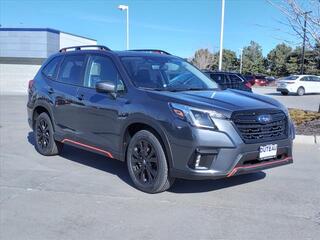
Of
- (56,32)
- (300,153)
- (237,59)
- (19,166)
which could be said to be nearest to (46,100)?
(19,166)

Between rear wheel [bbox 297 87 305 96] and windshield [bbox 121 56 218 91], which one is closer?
windshield [bbox 121 56 218 91]

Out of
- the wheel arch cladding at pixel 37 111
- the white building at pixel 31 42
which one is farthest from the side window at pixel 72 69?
the white building at pixel 31 42

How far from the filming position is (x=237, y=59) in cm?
10175

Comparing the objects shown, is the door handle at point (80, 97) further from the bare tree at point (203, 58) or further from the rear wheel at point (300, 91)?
the bare tree at point (203, 58)

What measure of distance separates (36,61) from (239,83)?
58.9 feet

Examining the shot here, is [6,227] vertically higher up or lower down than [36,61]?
lower down

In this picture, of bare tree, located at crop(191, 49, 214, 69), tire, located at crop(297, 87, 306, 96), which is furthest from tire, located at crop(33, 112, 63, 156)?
bare tree, located at crop(191, 49, 214, 69)

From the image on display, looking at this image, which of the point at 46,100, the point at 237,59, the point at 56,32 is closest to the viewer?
the point at 46,100

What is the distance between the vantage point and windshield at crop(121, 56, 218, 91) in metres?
6.04

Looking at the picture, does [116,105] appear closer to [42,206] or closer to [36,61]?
[42,206]

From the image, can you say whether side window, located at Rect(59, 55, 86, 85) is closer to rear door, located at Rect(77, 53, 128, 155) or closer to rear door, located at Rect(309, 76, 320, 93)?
rear door, located at Rect(77, 53, 128, 155)

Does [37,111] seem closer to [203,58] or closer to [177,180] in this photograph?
[177,180]

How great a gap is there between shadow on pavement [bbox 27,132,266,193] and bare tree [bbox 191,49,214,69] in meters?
73.4

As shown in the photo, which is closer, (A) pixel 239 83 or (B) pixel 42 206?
(B) pixel 42 206
